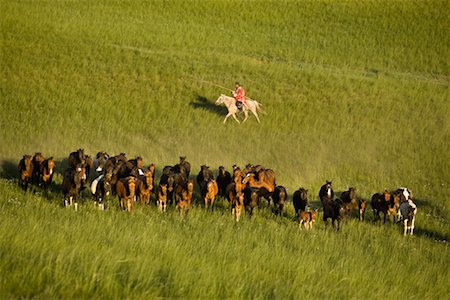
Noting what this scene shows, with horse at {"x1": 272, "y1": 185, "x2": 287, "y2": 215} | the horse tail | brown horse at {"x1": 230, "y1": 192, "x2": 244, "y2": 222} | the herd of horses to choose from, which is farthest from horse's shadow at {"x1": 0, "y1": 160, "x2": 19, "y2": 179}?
the horse tail

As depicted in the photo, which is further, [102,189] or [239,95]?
[239,95]

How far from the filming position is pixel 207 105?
31.3m

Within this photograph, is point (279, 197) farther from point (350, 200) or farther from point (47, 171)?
point (47, 171)

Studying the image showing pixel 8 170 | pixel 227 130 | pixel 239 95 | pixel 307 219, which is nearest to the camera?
pixel 307 219

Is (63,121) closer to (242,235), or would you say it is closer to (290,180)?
(290,180)

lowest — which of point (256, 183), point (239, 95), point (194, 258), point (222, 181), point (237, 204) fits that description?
point (194, 258)

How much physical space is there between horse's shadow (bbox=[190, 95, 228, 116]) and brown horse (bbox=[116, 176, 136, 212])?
13.3 metres

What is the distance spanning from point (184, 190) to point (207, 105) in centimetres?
1391

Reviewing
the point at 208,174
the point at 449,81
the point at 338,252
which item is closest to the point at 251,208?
the point at 208,174

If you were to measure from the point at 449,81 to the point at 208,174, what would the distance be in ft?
81.2

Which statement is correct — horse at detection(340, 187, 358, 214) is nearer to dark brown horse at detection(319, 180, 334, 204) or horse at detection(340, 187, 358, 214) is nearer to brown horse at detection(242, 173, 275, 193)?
dark brown horse at detection(319, 180, 334, 204)

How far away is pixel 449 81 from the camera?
3978 centimetres

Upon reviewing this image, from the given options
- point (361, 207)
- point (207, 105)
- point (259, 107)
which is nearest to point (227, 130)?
point (207, 105)

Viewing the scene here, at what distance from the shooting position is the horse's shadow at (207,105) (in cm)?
3068
